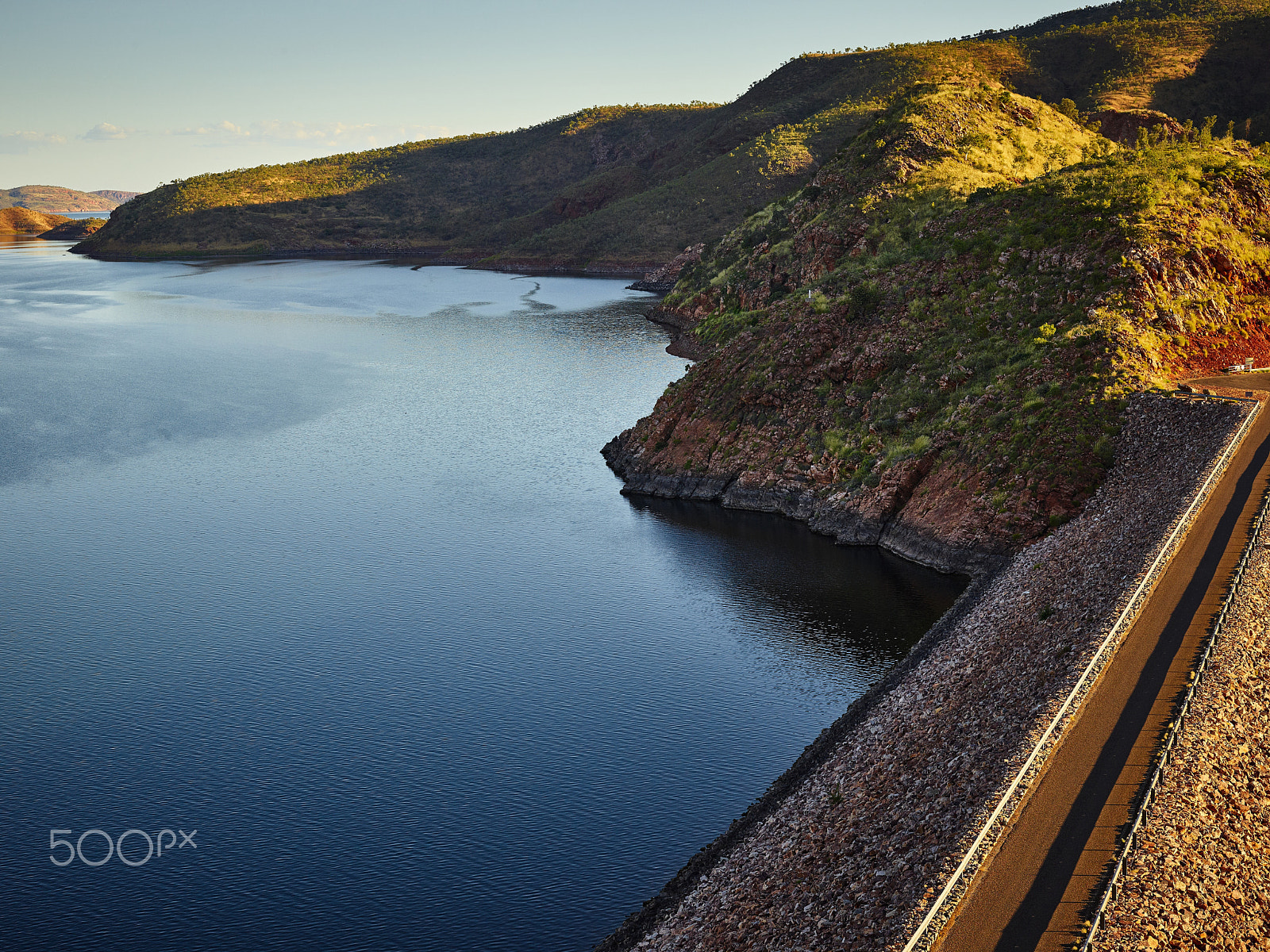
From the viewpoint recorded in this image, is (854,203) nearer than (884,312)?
No

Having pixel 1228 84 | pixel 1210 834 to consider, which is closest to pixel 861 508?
pixel 1210 834

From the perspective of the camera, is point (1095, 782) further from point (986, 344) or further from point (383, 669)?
point (986, 344)

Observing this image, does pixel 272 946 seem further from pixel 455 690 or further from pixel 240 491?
pixel 240 491

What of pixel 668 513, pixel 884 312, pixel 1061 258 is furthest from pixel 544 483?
pixel 1061 258

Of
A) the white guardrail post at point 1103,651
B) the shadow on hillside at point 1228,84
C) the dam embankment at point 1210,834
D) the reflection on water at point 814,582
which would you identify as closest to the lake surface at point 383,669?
the reflection on water at point 814,582

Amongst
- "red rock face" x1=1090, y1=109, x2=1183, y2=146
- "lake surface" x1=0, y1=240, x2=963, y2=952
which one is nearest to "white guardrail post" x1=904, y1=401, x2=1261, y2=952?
"lake surface" x1=0, y1=240, x2=963, y2=952

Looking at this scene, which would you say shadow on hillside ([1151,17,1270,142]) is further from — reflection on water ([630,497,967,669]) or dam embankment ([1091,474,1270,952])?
dam embankment ([1091,474,1270,952])
